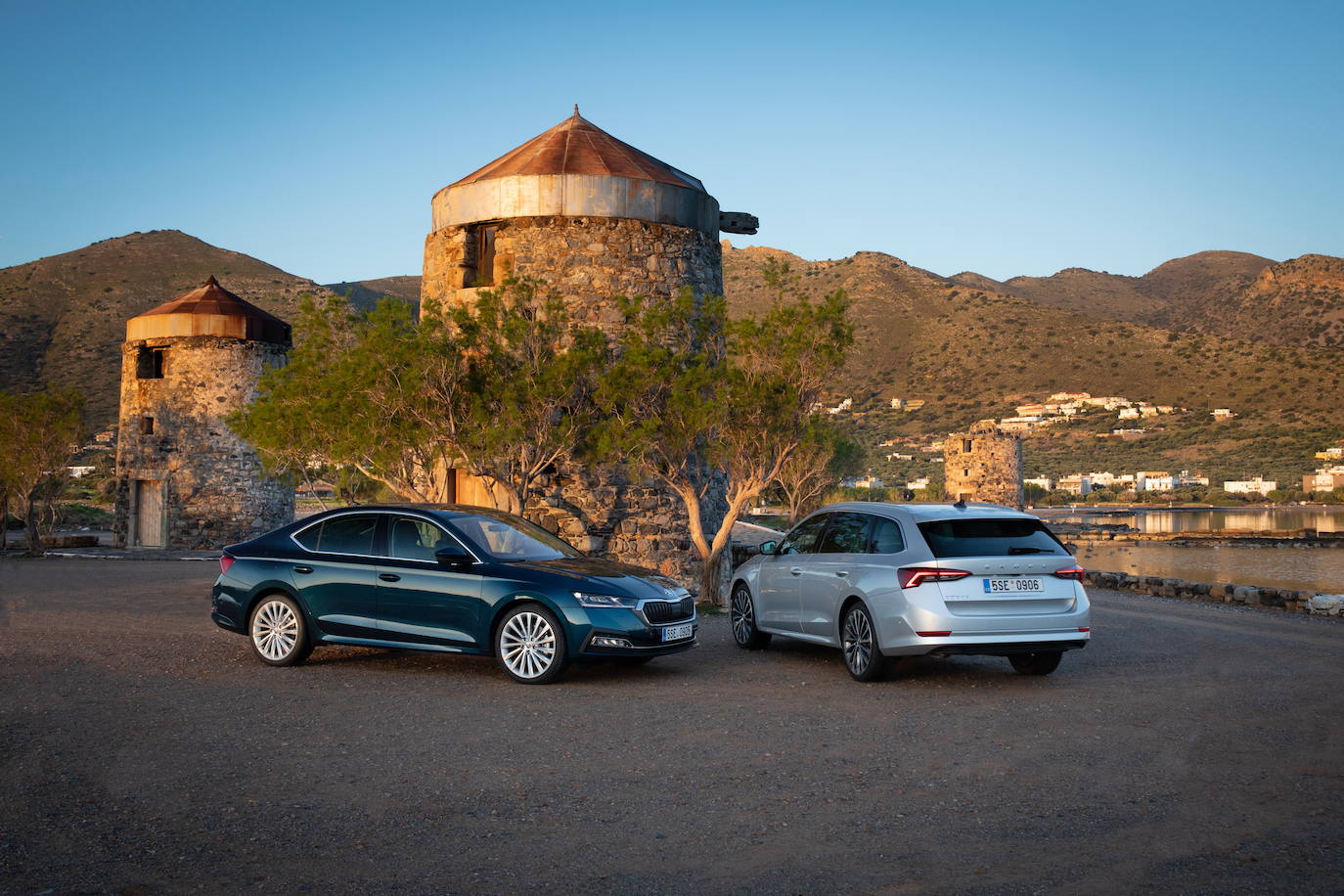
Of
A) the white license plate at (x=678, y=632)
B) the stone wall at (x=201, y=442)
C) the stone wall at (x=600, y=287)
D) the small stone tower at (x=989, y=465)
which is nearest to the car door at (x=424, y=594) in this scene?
the white license plate at (x=678, y=632)

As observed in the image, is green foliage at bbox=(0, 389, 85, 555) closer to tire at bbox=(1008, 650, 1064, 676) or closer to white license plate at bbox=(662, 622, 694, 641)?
white license plate at bbox=(662, 622, 694, 641)

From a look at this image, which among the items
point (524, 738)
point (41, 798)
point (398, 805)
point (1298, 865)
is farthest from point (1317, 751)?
point (41, 798)

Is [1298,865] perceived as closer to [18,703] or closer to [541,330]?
[18,703]

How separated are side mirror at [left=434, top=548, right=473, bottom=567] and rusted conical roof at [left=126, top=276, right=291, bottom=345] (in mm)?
22502

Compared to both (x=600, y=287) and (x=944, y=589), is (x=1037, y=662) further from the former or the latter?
(x=600, y=287)

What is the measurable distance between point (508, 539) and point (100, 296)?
80.5 m

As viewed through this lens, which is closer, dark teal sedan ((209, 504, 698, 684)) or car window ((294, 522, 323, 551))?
dark teal sedan ((209, 504, 698, 684))

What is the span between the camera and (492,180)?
17797mm

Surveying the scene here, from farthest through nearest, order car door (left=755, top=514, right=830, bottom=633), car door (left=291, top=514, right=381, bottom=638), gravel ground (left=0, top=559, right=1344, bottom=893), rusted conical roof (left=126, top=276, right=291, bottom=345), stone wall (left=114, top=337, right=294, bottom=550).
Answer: stone wall (left=114, top=337, right=294, bottom=550), rusted conical roof (left=126, top=276, right=291, bottom=345), car door (left=755, top=514, right=830, bottom=633), car door (left=291, top=514, right=381, bottom=638), gravel ground (left=0, top=559, right=1344, bottom=893)

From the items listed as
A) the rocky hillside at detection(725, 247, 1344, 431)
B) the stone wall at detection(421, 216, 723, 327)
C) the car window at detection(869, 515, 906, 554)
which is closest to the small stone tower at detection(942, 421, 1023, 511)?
the rocky hillside at detection(725, 247, 1344, 431)

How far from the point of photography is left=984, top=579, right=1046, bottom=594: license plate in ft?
31.7

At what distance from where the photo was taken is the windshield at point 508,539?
10.6 meters

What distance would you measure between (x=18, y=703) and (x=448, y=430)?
7383mm

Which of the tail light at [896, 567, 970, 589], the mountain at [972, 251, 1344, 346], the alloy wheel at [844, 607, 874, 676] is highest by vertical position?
the mountain at [972, 251, 1344, 346]
